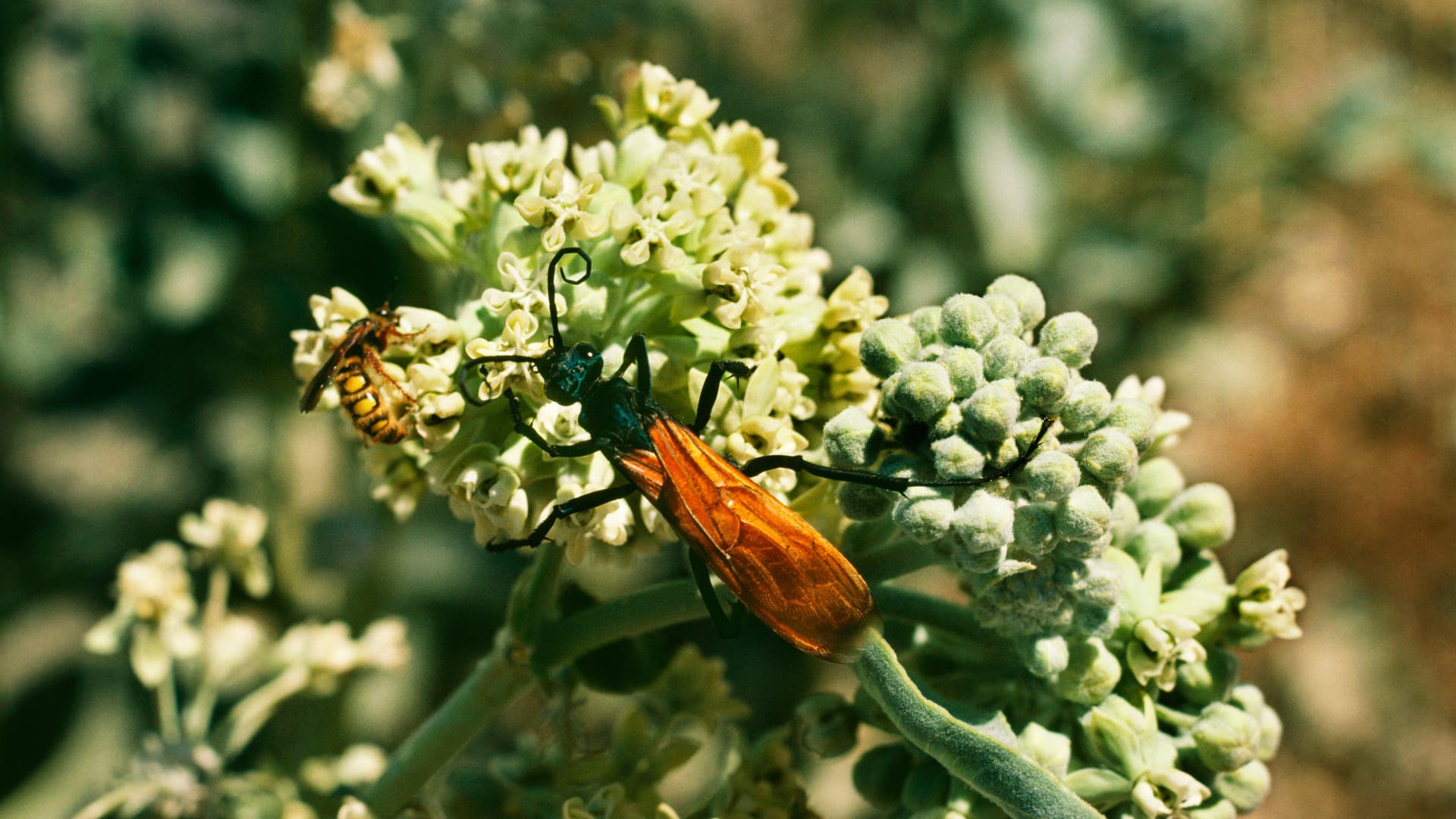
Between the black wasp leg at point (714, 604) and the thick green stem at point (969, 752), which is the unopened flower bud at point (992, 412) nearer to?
the thick green stem at point (969, 752)

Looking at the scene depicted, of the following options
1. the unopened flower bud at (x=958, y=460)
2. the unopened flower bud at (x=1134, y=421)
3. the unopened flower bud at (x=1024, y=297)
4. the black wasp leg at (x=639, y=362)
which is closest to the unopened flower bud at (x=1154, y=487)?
the unopened flower bud at (x=1134, y=421)

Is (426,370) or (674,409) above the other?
(674,409)

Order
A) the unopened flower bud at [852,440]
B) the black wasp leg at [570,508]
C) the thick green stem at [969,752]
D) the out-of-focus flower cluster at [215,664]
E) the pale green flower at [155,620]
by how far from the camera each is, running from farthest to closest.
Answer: the pale green flower at [155,620], the out-of-focus flower cluster at [215,664], the black wasp leg at [570,508], the unopened flower bud at [852,440], the thick green stem at [969,752]

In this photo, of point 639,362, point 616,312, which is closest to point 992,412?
point 639,362

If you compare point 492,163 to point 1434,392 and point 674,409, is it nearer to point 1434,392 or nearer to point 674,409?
point 674,409

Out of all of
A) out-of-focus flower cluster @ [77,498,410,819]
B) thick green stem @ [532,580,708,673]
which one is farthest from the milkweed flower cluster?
out-of-focus flower cluster @ [77,498,410,819]

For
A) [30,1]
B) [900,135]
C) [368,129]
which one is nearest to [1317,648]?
[900,135]
